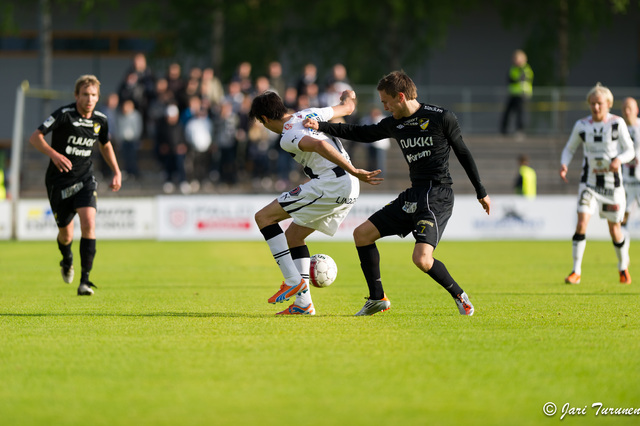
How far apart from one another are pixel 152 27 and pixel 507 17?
11940mm

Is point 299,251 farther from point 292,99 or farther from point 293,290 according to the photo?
point 292,99

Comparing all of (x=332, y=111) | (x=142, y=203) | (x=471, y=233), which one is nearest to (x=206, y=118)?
(x=142, y=203)

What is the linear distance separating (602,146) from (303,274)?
478 centimetres

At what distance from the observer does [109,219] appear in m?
22.0

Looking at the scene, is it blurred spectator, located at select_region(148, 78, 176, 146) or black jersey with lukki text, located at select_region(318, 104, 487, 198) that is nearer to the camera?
black jersey with lukki text, located at select_region(318, 104, 487, 198)

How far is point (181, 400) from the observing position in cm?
475

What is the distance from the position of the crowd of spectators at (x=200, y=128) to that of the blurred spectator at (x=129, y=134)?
26mm

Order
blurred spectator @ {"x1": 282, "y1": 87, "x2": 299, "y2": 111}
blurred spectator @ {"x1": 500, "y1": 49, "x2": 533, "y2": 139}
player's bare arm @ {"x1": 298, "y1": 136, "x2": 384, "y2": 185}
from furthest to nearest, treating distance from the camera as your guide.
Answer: blurred spectator @ {"x1": 500, "y1": 49, "x2": 533, "y2": 139} → blurred spectator @ {"x1": 282, "y1": 87, "x2": 299, "y2": 111} → player's bare arm @ {"x1": 298, "y1": 136, "x2": 384, "y2": 185}

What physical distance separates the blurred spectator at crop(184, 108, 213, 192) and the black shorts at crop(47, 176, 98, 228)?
13.3 metres

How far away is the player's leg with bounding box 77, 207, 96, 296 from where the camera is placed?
10328mm

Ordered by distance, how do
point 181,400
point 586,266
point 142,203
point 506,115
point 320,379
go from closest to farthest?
point 181,400 < point 320,379 < point 586,266 < point 142,203 < point 506,115

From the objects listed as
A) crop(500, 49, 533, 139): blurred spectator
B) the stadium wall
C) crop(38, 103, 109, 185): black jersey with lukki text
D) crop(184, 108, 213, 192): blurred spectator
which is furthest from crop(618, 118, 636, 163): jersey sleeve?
crop(184, 108, 213, 192): blurred spectator

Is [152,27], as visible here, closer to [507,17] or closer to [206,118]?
[206,118]

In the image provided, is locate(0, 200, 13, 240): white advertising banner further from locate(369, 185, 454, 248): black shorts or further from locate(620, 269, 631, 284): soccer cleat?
locate(369, 185, 454, 248): black shorts
